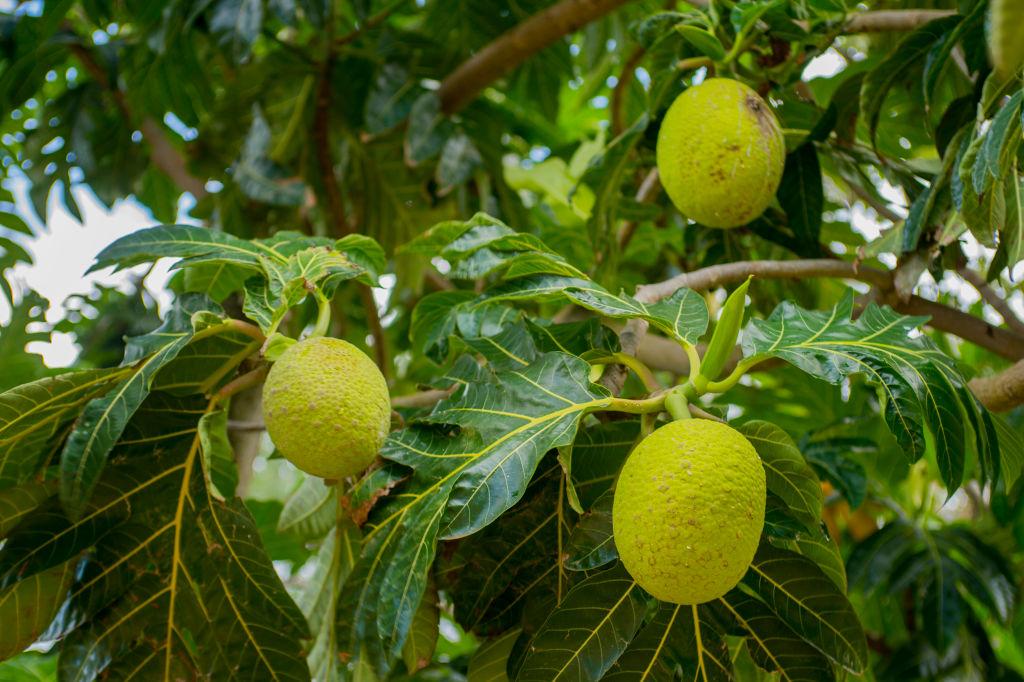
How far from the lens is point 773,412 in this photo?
6.60 ft

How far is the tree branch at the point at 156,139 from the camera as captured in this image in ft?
6.78

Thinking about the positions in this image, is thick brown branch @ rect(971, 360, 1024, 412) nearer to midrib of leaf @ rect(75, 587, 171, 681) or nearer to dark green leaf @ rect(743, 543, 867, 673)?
dark green leaf @ rect(743, 543, 867, 673)

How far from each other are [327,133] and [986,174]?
4.57 feet

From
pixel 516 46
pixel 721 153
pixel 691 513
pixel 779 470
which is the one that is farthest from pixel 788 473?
pixel 516 46

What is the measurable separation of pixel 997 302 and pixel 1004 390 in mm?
288

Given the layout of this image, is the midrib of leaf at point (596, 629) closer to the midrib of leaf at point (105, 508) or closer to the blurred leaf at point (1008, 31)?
the midrib of leaf at point (105, 508)

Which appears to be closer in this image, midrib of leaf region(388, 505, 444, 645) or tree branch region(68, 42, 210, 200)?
midrib of leaf region(388, 505, 444, 645)

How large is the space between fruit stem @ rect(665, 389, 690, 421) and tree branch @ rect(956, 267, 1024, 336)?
21.0 inches

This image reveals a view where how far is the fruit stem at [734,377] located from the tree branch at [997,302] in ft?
1.59

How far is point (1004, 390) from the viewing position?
3.41ft

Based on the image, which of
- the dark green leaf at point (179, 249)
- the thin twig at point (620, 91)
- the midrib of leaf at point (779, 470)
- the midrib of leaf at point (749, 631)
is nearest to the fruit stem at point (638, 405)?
the midrib of leaf at point (779, 470)

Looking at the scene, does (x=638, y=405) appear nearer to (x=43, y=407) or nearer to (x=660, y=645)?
(x=660, y=645)

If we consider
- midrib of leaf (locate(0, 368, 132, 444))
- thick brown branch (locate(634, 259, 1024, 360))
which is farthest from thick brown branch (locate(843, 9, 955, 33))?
midrib of leaf (locate(0, 368, 132, 444))

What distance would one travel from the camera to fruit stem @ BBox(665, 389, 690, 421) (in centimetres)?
84
